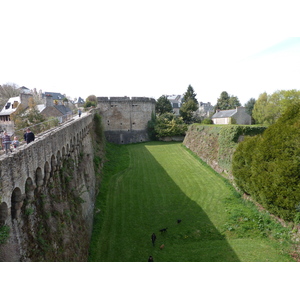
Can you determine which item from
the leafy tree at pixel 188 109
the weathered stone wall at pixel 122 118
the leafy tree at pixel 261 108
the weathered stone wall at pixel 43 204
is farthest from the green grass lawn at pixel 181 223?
the leafy tree at pixel 188 109

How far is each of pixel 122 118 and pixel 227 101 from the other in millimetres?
31648

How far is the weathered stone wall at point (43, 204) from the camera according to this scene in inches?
215

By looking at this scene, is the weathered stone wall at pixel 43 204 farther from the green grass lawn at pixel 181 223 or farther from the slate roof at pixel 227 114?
the slate roof at pixel 227 114

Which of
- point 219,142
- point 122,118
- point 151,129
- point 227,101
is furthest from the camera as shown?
point 227,101

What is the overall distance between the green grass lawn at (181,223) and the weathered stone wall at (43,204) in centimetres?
206

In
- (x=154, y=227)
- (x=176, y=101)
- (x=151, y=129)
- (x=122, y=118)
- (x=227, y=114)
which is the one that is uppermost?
(x=176, y=101)

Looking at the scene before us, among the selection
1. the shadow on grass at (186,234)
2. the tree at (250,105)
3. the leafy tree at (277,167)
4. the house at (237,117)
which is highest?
the tree at (250,105)

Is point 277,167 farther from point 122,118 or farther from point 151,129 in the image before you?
point 122,118

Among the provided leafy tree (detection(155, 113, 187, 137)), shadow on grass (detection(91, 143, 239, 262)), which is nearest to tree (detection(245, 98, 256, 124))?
leafy tree (detection(155, 113, 187, 137))

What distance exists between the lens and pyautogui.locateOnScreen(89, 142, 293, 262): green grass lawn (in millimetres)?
11297

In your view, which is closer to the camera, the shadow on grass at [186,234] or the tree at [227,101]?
the shadow on grass at [186,234]

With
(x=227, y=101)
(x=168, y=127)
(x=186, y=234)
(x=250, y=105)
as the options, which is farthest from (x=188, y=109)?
(x=186, y=234)

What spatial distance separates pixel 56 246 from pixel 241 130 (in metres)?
17.2

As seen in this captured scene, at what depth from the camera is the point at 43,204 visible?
23.9 ft
